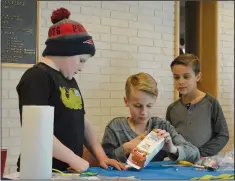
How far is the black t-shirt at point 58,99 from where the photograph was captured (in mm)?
645

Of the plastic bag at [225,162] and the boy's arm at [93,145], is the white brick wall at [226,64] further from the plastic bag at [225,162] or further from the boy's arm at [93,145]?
the boy's arm at [93,145]

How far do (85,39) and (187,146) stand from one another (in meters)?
0.38

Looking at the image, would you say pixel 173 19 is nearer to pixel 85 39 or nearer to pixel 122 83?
pixel 122 83

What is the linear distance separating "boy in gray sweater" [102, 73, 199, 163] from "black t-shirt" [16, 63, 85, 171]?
13 centimetres

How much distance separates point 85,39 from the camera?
72 centimetres

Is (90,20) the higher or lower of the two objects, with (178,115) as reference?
higher

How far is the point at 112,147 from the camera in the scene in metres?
0.89

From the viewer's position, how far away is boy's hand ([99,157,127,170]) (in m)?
0.74

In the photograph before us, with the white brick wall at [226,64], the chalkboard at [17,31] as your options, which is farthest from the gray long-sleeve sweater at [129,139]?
the chalkboard at [17,31]

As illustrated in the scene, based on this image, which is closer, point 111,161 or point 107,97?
point 111,161

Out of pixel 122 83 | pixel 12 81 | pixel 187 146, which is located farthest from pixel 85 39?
pixel 122 83

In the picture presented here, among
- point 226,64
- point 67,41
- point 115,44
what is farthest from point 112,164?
point 115,44

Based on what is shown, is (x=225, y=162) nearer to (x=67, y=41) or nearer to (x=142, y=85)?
Result: (x=142, y=85)

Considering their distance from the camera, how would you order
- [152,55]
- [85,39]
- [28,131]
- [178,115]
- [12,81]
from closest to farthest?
[28,131] → [85,39] → [178,115] → [12,81] → [152,55]
